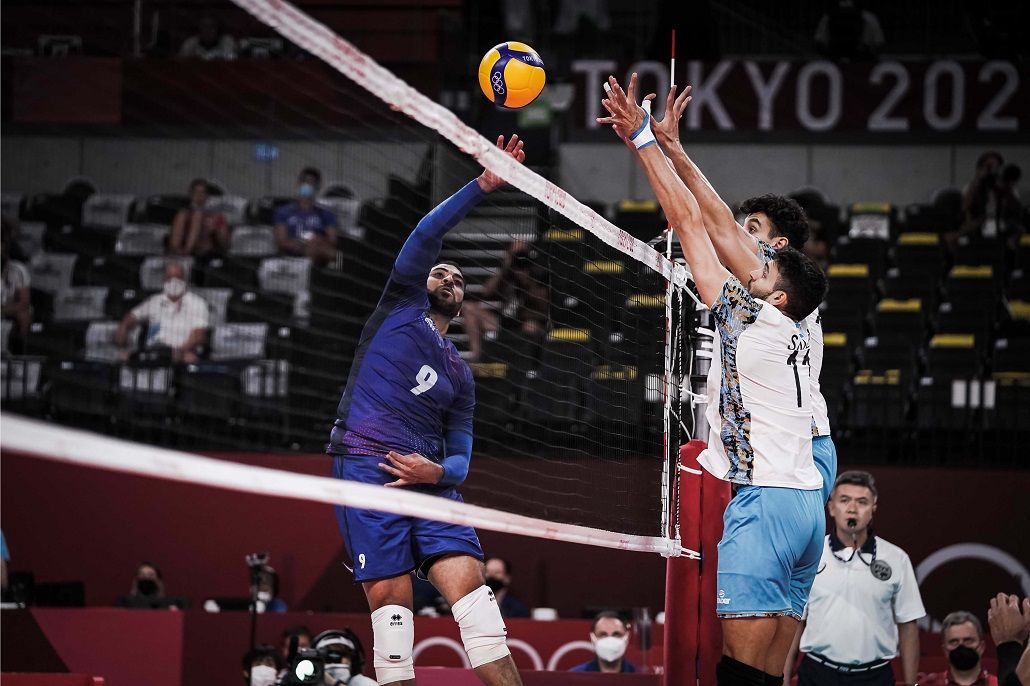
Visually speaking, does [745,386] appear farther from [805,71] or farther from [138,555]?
[805,71]

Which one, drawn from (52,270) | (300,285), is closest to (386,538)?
(300,285)

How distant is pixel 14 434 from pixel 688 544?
373cm

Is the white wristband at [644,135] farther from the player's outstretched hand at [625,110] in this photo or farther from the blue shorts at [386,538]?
the blue shorts at [386,538]

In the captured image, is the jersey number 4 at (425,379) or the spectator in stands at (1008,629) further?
the jersey number 4 at (425,379)

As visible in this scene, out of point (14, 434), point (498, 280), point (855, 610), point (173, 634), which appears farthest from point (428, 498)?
point (498, 280)

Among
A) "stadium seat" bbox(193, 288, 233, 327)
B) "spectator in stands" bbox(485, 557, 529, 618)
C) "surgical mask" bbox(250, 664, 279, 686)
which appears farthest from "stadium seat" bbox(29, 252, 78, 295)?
"surgical mask" bbox(250, 664, 279, 686)

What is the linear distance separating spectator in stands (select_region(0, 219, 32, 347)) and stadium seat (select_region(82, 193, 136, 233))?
3031 mm

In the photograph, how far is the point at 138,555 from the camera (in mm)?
12070

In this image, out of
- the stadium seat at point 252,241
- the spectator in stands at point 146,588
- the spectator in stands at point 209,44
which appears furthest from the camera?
the spectator in stands at point 209,44

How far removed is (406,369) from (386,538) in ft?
2.38

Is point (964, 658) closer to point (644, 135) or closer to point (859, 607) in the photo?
point (859, 607)

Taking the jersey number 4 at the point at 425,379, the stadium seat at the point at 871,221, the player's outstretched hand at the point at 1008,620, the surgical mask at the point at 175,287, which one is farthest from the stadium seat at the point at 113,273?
the player's outstretched hand at the point at 1008,620

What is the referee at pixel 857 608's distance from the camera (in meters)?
7.34

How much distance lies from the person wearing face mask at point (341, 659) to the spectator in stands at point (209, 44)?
1127 centimetres
